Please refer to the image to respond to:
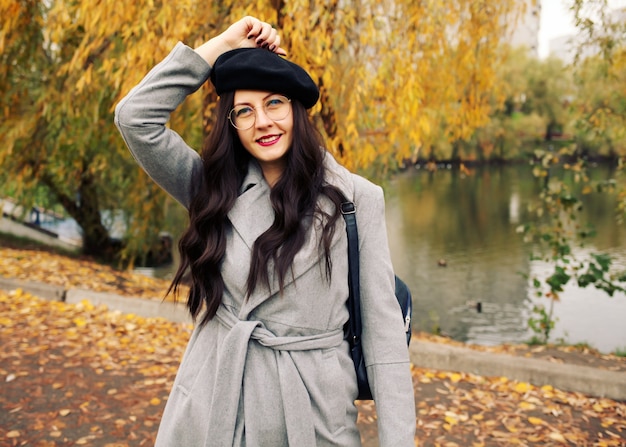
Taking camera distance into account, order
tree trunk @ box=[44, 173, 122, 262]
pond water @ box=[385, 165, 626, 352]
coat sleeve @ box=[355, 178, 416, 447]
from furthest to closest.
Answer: tree trunk @ box=[44, 173, 122, 262], pond water @ box=[385, 165, 626, 352], coat sleeve @ box=[355, 178, 416, 447]

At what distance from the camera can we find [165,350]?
14.8 feet

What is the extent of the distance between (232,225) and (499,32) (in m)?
4.36

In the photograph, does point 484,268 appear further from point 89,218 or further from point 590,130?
point 89,218

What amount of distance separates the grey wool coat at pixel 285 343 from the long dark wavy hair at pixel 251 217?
0.03m

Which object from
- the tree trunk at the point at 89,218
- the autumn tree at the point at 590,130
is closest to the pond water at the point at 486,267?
the autumn tree at the point at 590,130

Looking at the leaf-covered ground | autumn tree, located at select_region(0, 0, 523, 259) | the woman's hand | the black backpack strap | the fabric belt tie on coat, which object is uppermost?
autumn tree, located at select_region(0, 0, 523, 259)

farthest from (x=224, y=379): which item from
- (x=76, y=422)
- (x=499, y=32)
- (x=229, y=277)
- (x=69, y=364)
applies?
(x=499, y=32)

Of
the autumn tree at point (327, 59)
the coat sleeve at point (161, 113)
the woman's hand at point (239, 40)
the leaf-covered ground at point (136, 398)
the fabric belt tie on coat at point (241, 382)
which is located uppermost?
the autumn tree at point (327, 59)

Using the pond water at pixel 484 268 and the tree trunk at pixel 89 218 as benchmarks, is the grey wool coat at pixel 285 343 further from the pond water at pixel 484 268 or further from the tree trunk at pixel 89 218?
the tree trunk at pixel 89 218

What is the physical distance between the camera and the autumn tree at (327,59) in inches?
167

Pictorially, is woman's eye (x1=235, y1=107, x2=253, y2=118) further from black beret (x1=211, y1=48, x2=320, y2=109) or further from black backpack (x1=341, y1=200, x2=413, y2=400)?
black backpack (x1=341, y1=200, x2=413, y2=400)

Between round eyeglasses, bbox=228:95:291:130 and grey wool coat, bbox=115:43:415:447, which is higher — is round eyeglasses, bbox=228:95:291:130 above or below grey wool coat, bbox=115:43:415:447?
above

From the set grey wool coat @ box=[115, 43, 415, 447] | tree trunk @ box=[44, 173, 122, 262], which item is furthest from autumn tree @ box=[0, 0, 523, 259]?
tree trunk @ box=[44, 173, 122, 262]

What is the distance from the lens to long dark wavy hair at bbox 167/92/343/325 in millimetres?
1441
